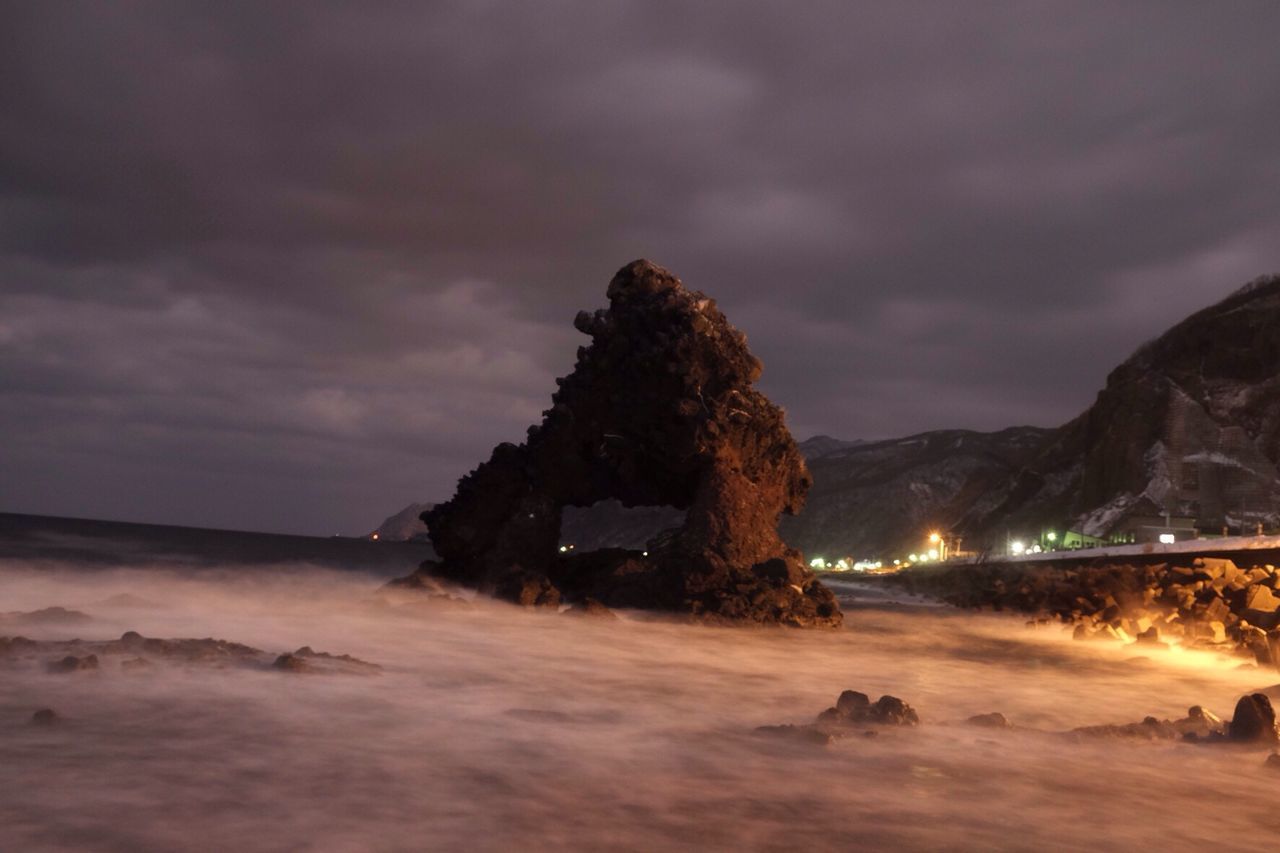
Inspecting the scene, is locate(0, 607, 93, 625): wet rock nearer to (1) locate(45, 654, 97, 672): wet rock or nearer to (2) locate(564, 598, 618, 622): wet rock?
(1) locate(45, 654, 97, 672): wet rock

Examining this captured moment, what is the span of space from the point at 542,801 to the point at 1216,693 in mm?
8887

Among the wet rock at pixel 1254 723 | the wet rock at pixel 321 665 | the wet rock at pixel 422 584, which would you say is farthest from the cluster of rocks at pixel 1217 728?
the wet rock at pixel 422 584

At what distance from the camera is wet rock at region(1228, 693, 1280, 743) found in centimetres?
626

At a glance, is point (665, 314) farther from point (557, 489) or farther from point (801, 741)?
point (801, 741)

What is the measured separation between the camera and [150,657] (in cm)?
779

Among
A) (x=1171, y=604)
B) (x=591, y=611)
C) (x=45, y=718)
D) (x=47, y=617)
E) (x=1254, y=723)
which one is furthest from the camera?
(x=1171, y=604)

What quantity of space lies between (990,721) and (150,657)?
6.96 metres

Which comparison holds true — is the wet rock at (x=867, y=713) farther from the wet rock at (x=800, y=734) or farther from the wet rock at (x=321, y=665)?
the wet rock at (x=321, y=665)

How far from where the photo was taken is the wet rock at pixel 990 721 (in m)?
6.95

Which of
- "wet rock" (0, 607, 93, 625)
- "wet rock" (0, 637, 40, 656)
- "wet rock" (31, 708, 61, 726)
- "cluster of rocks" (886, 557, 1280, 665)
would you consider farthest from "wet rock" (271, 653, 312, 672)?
"cluster of rocks" (886, 557, 1280, 665)

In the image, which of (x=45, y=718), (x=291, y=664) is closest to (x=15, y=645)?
(x=291, y=664)

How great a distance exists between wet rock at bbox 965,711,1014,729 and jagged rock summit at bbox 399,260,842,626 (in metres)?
9.54

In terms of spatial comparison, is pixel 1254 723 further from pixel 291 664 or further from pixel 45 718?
pixel 45 718

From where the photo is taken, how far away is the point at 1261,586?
15609mm
